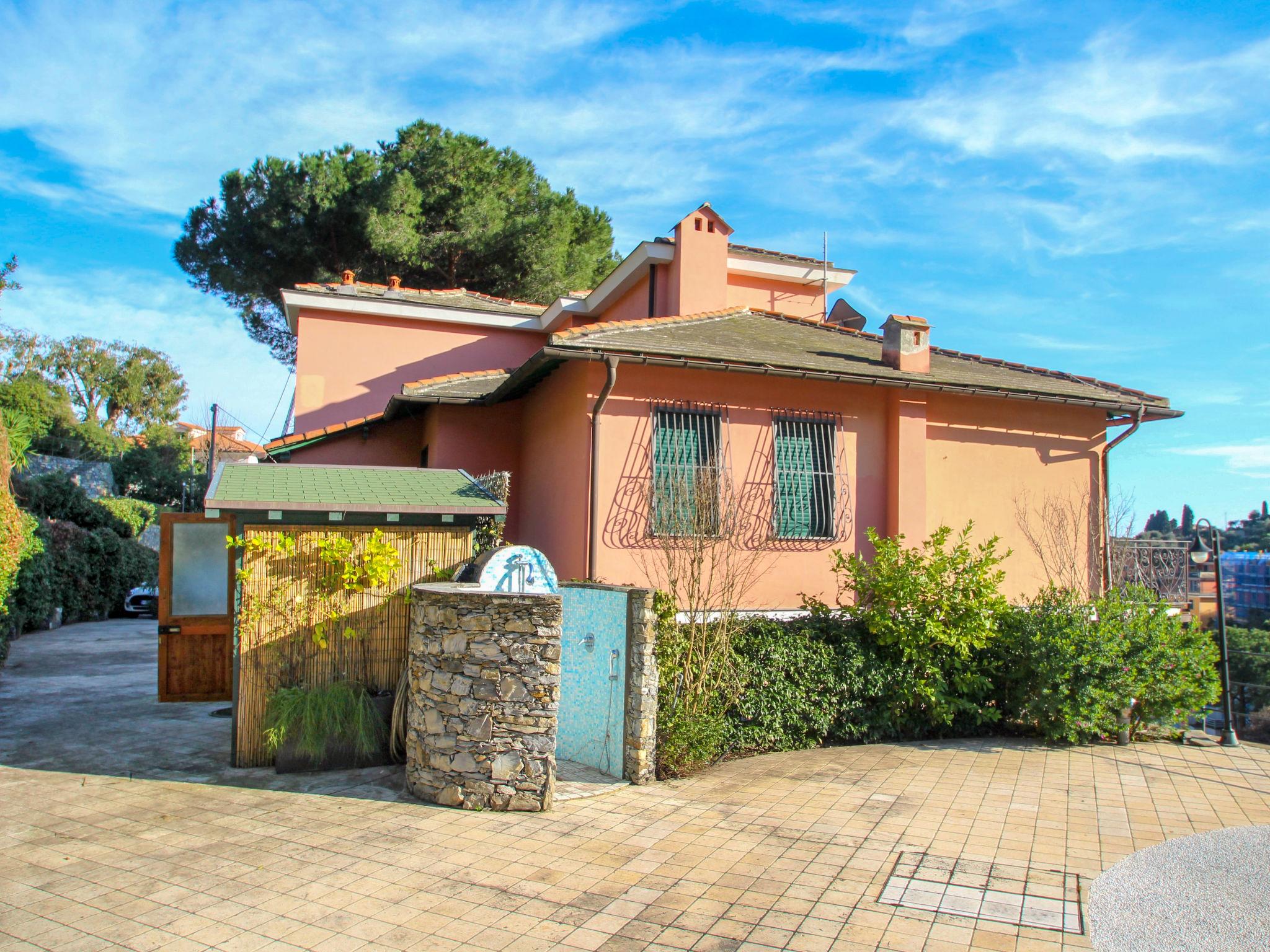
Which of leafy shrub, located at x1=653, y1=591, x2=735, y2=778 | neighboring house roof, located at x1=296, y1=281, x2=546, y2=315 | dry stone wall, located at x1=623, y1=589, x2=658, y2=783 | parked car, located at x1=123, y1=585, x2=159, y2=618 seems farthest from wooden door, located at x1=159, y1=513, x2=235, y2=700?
parked car, located at x1=123, y1=585, x2=159, y2=618

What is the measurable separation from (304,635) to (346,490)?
1517 mm

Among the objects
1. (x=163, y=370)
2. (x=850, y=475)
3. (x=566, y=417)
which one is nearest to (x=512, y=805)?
(x=566, y=417)

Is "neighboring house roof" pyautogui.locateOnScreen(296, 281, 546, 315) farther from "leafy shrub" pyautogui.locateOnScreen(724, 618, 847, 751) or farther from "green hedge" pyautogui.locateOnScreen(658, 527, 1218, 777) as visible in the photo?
"leafy shrub" pyautogui.locateOnScreen(724, 618, 847, 751)

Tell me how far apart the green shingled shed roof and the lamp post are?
355 inches

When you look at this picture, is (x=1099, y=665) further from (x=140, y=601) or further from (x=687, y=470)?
(x=140, y=601)

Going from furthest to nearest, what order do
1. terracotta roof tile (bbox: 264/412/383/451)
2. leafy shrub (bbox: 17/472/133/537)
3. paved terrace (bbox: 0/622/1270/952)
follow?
leafy shrub (bbox: 17/472/133/537) → terracotta roof tile (bbox: 264/412/383/451) → paved terrace (bbox: 0/622/1270/952)

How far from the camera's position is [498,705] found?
678cm

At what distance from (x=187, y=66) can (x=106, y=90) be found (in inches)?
38.4

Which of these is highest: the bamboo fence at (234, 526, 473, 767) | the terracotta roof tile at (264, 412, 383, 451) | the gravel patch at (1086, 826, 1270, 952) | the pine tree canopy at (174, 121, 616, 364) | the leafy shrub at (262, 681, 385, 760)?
the pine tree canopy at (174, 121, 616, 364)

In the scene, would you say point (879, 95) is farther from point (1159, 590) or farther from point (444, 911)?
point (444, 911)

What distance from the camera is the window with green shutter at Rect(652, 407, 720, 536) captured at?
945 cm

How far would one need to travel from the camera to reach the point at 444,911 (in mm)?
4895

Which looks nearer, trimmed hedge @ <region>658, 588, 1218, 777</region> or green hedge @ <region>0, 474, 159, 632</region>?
trimmed hedge @ <region>658, 588, 1218, 777</region>

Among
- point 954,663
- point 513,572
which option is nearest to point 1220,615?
point 954,663
